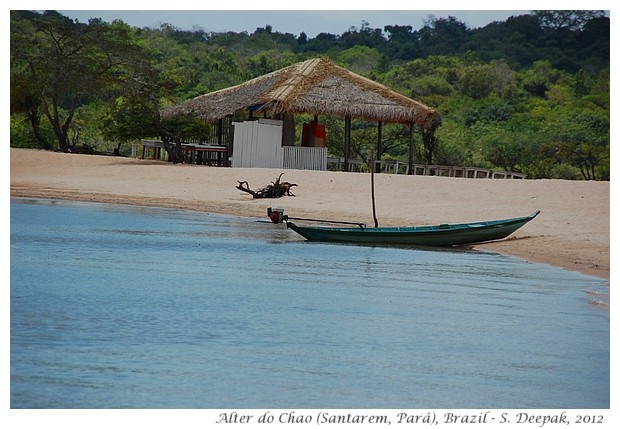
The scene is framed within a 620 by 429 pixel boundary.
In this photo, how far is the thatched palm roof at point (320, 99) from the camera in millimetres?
27625

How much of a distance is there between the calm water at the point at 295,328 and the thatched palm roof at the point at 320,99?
10975 mm

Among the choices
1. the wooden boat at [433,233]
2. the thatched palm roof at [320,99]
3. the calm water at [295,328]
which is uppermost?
the thatched palm roof at [320,99]

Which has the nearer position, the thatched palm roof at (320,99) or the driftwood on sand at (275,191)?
the driftwood on sand at (275,191)

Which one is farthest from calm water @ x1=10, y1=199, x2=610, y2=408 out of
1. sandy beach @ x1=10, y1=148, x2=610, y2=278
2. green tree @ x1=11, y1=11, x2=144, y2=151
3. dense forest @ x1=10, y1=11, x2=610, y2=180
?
green tree @ x1=11, y1=11, x2=144, y2=151

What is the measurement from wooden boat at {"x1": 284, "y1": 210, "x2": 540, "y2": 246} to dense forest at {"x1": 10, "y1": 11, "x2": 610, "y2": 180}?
13.9 meters

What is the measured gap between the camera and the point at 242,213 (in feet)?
71.4

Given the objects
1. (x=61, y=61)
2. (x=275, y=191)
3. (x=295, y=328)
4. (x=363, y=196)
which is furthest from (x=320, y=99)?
(x=295, y=328)

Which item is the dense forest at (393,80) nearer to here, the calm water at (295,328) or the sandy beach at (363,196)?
the sandy beach at (363,196)

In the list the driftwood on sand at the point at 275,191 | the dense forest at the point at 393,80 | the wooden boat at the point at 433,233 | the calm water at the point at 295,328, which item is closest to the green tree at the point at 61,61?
the dense forest at the point at 393,80

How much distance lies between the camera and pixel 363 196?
22.2 m

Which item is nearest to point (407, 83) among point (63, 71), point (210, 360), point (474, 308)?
point (63, 71)
